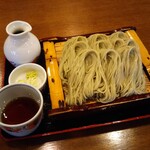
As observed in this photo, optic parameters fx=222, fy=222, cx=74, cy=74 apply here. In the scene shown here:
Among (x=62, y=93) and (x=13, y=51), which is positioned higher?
(x=13, y=51)

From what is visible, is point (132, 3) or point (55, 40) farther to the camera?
point (132, 3)

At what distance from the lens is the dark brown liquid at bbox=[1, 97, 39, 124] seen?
0.70 meters

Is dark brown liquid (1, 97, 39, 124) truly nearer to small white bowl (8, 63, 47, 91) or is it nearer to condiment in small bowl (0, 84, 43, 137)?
condiment in small bowl (0, 84, 43, 137)

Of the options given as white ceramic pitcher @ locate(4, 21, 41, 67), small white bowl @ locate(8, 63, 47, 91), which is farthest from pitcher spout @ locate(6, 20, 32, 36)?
small white bowl @ locate(8, 63, 47, 91)

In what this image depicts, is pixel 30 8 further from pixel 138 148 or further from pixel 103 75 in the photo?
pixel 138 148

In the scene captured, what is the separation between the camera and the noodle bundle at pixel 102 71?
766 millimetres

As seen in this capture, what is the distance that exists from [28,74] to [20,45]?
0.39 ft

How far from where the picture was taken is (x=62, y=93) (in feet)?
2.61

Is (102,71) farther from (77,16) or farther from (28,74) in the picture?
(77,16)

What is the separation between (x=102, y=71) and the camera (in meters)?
→ 0.81

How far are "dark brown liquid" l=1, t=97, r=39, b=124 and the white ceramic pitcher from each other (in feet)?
0.64

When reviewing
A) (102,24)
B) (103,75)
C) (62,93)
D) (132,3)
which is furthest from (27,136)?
(132,3)

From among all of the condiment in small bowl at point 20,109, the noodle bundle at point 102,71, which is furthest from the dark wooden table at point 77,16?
the condiment in small bowl at point 20,109

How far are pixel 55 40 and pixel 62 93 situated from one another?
302 mm
